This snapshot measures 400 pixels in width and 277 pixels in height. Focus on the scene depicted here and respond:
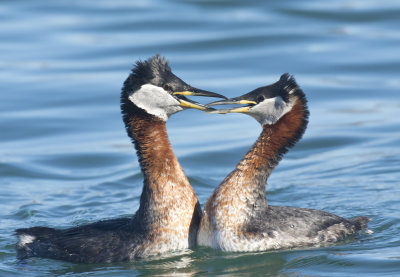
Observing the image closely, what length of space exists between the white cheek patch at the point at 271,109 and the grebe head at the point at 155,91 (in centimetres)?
63

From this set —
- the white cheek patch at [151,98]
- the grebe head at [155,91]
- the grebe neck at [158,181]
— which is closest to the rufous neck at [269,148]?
the grebe neck at [158,181]

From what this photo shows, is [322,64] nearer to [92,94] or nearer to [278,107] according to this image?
[92,94]

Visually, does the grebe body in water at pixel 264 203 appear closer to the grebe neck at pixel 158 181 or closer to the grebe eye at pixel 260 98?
the grebe eye at pixel 260 98

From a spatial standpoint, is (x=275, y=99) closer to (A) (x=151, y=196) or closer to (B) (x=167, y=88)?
(B) (x=167, y=88)

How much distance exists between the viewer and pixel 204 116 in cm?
1867

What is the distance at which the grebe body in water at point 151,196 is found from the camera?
408 inches

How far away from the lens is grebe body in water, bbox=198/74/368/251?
10.4m

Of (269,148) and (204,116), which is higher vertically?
(204,116)

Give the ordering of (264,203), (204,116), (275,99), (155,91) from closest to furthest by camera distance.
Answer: (155,91), (275,99), (264,203), (204,116)

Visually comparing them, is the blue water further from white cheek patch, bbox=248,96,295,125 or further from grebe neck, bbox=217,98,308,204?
white cheek patch, bbox=248,96,295,125

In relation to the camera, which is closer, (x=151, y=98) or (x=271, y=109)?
(x=151, y=98)

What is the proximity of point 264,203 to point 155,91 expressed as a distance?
1899 mm

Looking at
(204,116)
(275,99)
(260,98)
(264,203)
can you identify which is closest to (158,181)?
(264,203)

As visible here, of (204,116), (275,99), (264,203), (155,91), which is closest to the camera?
(155,91)
